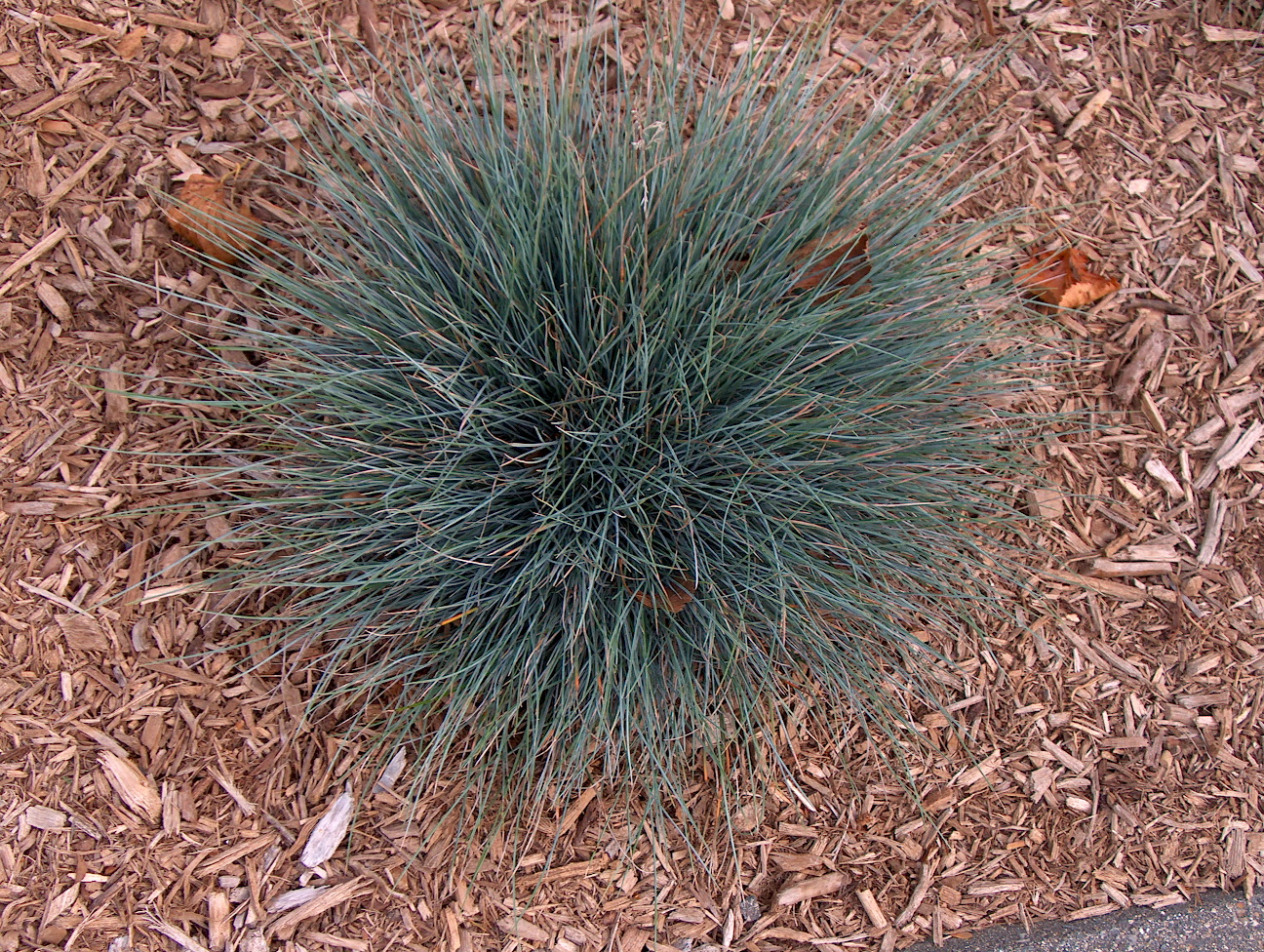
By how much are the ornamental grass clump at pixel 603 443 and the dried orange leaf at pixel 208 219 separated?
22 cm

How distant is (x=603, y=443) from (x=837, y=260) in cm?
74

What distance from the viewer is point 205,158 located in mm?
2285

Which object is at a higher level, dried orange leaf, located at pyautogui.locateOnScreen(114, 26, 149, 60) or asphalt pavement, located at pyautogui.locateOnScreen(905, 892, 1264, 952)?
dried orange leaf, located at pyautogui.locateOnScreen(114, 26, 149, 60)

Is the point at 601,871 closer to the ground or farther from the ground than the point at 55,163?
closer to the ground

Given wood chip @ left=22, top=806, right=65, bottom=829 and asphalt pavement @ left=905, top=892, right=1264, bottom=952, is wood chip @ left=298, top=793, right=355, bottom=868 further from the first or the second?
asphalt pavement @ left=905, top=892, right=1264, bottom=952

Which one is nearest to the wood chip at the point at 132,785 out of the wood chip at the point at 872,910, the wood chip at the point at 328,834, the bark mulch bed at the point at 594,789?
the bark mulch bed at the point at 594,789

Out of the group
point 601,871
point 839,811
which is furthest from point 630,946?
point 839,811

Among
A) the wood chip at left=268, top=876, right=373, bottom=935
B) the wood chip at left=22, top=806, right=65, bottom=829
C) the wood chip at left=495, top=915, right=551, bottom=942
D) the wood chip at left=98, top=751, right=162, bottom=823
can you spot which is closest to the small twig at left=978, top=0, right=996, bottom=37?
the wood chip at left=495, top=915, right=551, bottom=942

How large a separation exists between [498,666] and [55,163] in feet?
5.87

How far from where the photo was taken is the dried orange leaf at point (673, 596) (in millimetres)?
1849

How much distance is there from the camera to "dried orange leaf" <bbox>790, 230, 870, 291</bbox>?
6.33 feet

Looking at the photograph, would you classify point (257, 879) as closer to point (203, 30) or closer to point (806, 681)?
point (806, 681)

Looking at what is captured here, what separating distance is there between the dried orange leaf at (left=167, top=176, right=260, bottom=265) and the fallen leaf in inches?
86.7

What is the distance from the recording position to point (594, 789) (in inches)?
79.7
